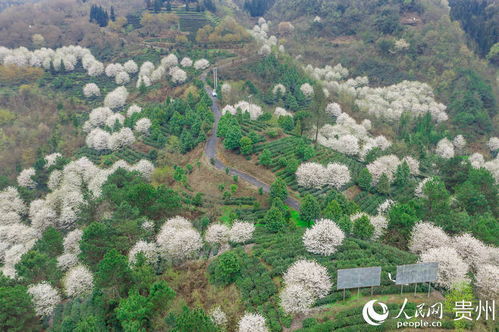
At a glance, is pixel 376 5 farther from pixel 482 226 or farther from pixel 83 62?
pixel 482 226

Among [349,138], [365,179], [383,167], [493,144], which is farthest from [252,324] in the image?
[493,144]

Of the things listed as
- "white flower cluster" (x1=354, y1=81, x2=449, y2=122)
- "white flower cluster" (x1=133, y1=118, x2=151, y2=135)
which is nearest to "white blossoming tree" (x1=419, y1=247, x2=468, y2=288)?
"white flower cluster" (x1=133, y1=118, x2=151, y2=135)

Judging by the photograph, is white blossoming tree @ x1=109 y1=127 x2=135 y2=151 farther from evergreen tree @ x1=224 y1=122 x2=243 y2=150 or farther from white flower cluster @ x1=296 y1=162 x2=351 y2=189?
white flower cluster @ x1=296 y1=162 x2=351 y2=189

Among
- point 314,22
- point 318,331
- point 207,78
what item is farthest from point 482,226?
point 314,22

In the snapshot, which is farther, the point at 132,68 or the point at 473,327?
the point at 132,68

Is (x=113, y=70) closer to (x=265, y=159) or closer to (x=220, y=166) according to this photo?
(x=220, y=166)
